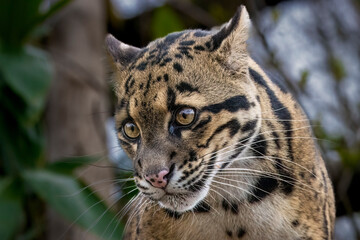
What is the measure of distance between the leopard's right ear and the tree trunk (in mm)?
3861

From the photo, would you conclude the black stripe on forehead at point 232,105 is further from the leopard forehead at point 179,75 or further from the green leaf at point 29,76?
the green leaf at point 29,76

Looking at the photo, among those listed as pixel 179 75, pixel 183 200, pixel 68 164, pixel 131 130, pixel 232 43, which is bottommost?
pixel 183 200

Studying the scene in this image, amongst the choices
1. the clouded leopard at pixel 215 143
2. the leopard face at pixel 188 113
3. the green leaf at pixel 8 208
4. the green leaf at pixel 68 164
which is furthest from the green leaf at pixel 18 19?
the leopard face at pixel 188 113

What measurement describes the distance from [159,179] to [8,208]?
3.84 m

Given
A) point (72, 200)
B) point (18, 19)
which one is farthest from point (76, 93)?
point (72, 200)

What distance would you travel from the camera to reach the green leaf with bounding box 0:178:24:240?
6.41 meters

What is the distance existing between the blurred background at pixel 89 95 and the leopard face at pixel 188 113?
123cm

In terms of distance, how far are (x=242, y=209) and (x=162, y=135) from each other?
64 cm

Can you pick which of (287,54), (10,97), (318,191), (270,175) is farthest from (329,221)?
(10,97)

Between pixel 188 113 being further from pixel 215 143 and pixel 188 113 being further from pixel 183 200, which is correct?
pixel 183 200

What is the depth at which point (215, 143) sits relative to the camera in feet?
→ 10.6

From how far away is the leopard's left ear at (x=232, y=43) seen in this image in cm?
338

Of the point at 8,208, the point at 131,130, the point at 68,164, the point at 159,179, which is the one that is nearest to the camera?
the point at 159,179

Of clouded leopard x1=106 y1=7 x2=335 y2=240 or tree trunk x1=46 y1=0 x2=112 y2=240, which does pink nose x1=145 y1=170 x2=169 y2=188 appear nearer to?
clouded leopard x1=106 y1=7 x2=335 y2=240
